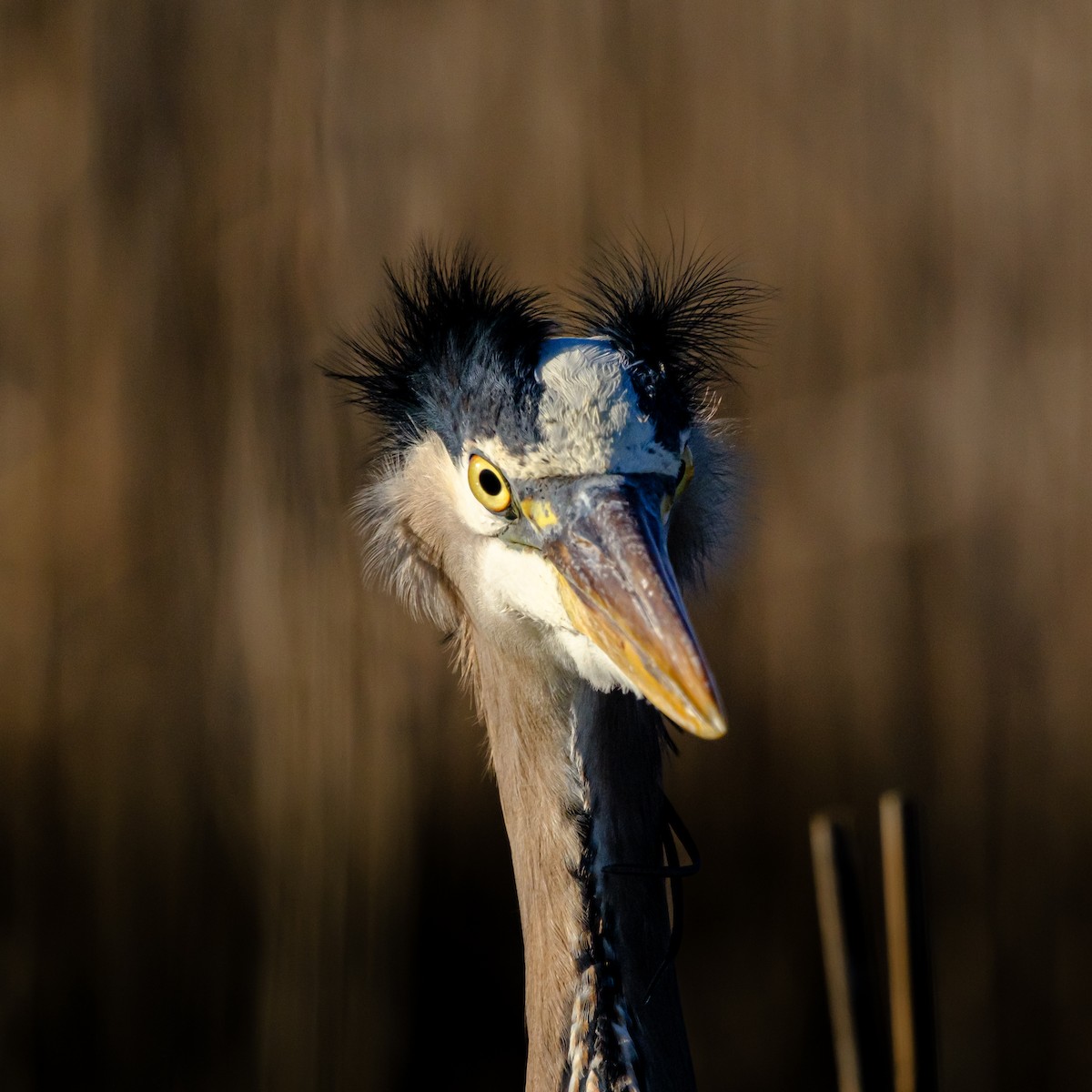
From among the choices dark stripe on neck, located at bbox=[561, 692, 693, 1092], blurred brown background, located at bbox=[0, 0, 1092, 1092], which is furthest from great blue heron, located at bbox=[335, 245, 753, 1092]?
blurred brown background, located at bbox=[0, 0, 1092, 1092]

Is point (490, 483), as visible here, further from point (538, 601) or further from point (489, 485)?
point (538, 601)

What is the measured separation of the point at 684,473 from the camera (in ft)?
4.14

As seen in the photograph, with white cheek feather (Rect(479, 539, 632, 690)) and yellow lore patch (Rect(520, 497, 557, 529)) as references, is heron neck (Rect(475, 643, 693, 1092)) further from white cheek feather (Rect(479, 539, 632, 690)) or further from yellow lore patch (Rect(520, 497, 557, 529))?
yellow lore patch (Rect(520, 497, 557, 529))

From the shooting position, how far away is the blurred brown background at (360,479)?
2469 mm

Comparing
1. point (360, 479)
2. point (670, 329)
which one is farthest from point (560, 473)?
point (360, 479)

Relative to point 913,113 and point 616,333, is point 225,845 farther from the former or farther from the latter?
point 913,113

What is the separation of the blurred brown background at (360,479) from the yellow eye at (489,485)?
1.20m

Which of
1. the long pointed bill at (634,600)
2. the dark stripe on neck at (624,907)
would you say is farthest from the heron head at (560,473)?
the dark stripe on neck at (624,907)

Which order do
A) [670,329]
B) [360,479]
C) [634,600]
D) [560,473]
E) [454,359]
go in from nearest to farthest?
[634,600], [560,473], [454,359], [670,329], [360,479]

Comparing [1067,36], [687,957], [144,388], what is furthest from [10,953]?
[1067,36]

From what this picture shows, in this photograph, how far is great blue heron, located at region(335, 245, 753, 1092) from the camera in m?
1.14

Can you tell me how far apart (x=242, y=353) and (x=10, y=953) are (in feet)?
4.68

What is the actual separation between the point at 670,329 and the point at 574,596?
0.45 meters

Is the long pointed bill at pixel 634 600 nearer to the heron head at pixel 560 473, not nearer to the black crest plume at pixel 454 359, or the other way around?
the heron head at pixel 560 473
